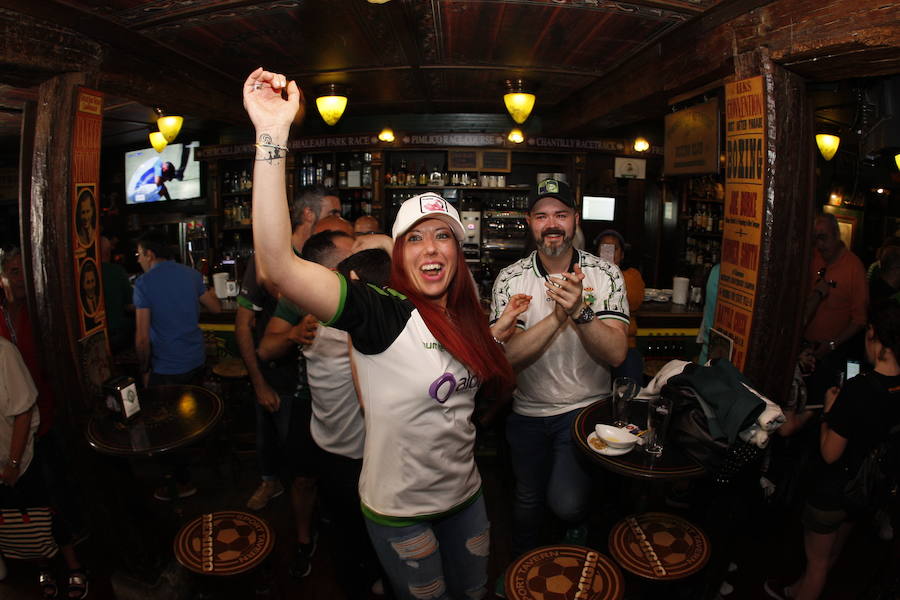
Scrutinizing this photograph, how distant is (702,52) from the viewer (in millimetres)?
3709

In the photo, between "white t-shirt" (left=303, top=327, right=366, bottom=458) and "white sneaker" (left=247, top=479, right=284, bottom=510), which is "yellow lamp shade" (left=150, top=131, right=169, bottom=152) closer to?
"white sneaker" (left=247, top=479, right=284, bottom=510)

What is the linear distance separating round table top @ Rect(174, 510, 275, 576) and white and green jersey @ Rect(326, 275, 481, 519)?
70 cm

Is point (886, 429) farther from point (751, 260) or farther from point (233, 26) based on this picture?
point (233, 26)

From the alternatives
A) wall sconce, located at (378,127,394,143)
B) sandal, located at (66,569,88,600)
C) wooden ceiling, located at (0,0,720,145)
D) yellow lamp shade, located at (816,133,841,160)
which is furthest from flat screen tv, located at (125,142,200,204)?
yellow lamp shade, located at (816,133,841,160)

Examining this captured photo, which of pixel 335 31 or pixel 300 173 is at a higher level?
pixel 335 31

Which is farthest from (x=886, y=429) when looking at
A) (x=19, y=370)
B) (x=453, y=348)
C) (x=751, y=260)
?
(x=19, y=370)

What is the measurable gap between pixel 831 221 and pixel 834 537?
9.61ft

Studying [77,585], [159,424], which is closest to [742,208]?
[159,424]

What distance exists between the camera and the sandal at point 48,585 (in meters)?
2.85

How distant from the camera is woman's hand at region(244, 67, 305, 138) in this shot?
1317 mm

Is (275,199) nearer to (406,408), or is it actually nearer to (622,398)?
(406,408)

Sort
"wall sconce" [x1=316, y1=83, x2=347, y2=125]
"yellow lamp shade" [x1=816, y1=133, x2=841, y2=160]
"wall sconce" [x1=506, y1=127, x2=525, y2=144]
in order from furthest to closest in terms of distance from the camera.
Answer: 1. "wall sconce" [x1=506, y1=127, x2=525, y2=144]
2. "yellow lamp shade" [x1=816, y1=133, x2=841, y2=160]
3. "wall sconce" [x1=316, y1=83, x2=347, y2=125]

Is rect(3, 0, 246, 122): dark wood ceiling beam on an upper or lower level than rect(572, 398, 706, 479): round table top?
upper

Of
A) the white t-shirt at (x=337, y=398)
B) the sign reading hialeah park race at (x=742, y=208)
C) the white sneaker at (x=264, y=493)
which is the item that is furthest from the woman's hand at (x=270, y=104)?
the white sneaker at (x=264, y=493)
